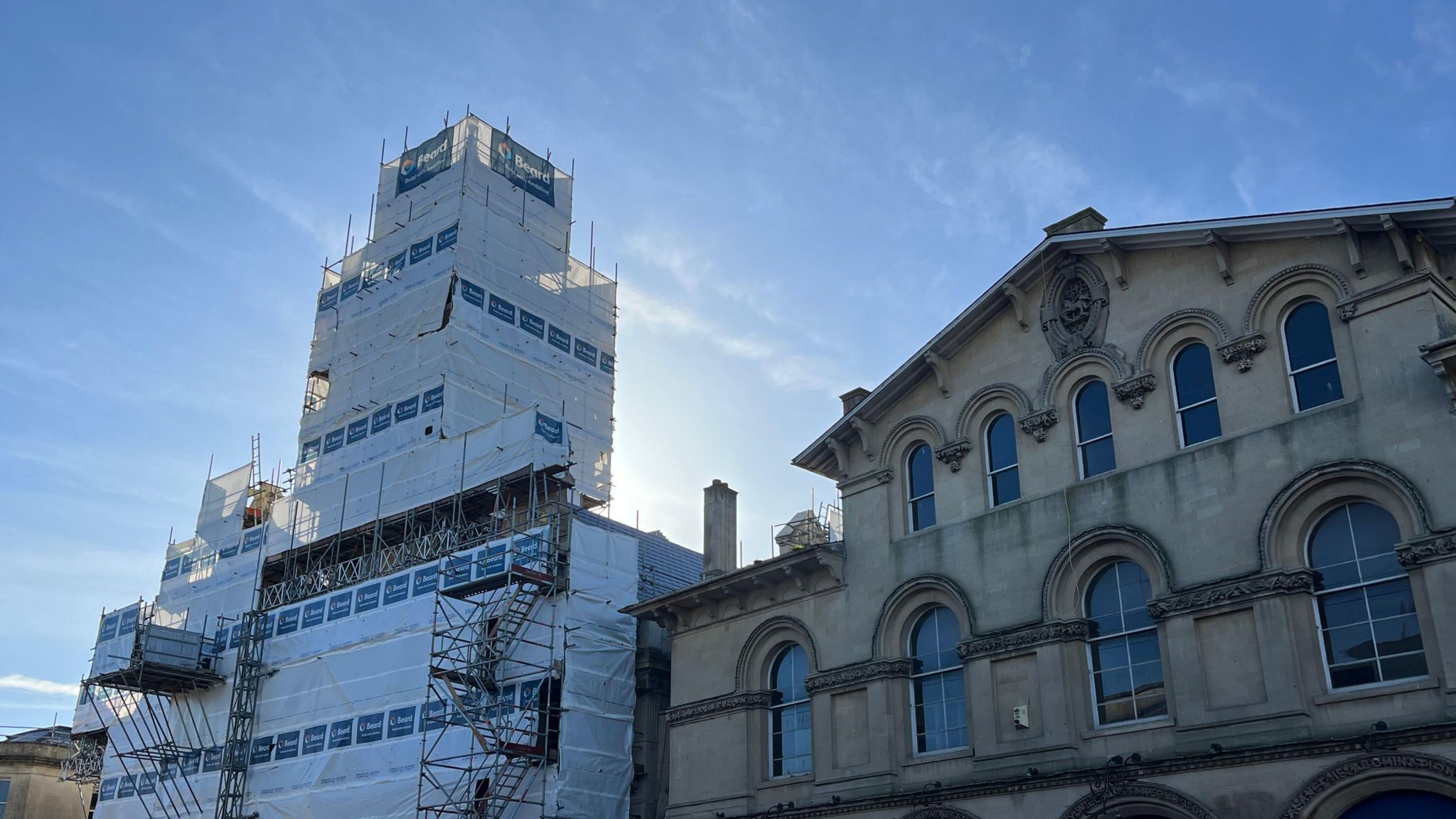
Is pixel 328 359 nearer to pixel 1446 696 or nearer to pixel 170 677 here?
pixel 170 677

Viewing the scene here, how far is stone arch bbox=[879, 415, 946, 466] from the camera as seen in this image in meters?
26.8

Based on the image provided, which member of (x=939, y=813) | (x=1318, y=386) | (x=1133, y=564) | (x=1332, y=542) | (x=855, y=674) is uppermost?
(x=1318, y=386)

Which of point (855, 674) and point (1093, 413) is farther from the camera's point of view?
point (855, 674)

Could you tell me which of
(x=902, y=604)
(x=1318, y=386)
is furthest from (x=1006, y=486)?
(x=1318, y=386)

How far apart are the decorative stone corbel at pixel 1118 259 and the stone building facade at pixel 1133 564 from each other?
0.05 m

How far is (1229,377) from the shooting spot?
22.0 meters

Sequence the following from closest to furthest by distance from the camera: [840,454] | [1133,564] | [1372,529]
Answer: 1. [1372,529]
2. [1133,564]
3. [840,454]

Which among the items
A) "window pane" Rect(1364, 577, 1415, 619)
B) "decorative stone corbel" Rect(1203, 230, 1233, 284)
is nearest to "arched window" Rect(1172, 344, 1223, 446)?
"decorative stone corbel" Rect(1203, 230, 1233, 284)

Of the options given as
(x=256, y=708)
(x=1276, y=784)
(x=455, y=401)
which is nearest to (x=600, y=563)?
(x=455, y=401)

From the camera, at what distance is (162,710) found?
4319 centimetres

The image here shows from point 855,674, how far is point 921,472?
4575 mm

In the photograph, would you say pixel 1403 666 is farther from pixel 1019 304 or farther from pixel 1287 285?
pixel 1019 304

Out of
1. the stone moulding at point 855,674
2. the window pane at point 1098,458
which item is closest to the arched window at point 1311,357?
the window pane at point 1098,458

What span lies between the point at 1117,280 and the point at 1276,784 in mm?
9817
